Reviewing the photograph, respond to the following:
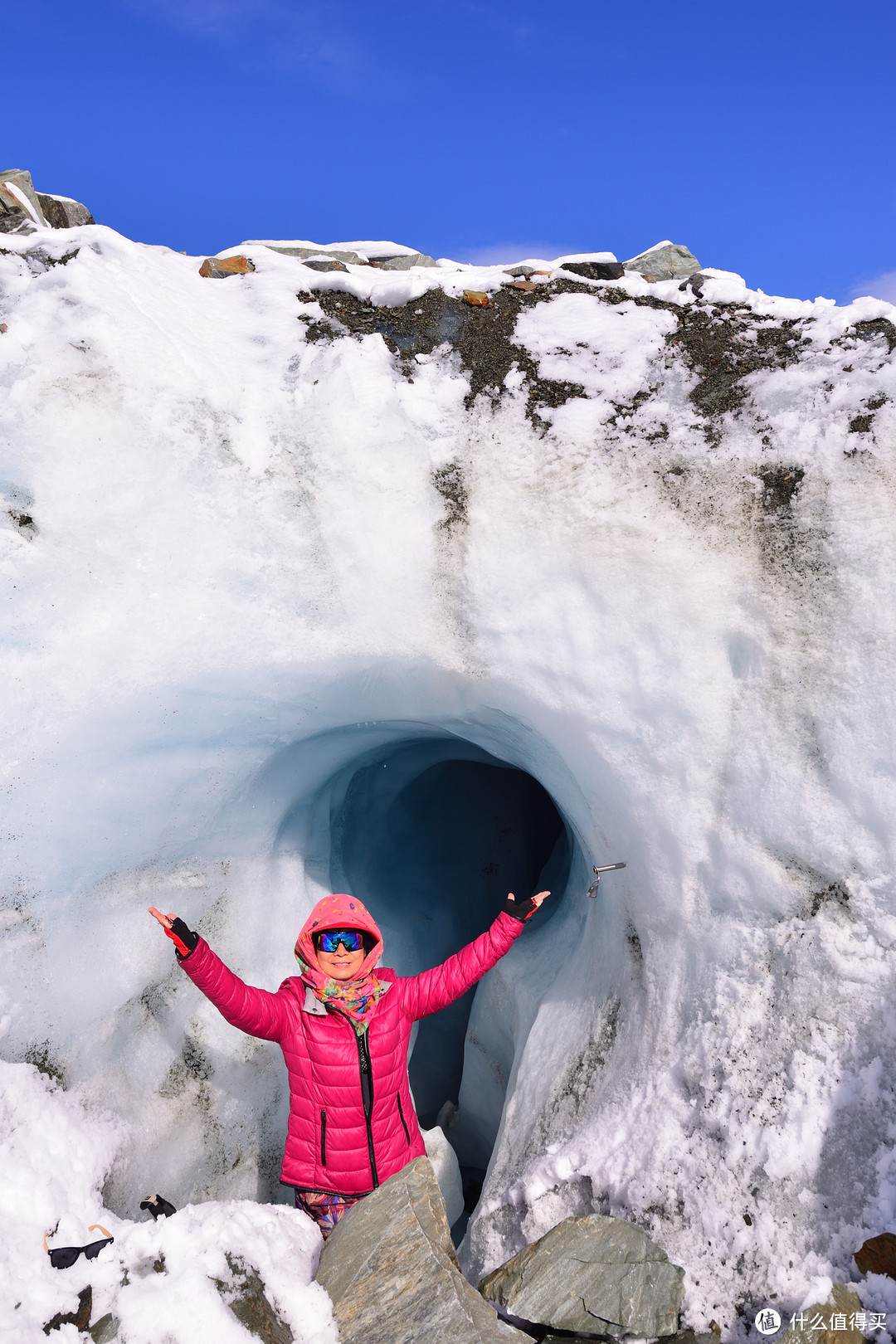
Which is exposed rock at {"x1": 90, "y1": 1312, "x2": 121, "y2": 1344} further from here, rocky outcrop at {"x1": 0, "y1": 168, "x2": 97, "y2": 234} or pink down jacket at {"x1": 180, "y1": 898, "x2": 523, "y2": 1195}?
rocky outcrop at {"x1": 0, "y1": 168, "x2": 97, "y2": 234}

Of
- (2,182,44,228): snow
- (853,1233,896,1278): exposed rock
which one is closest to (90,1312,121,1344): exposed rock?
(853,1233,896,1278): exposed rock

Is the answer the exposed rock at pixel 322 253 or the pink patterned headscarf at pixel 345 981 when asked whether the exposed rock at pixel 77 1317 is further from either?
the exposed rock at pixel 322 253

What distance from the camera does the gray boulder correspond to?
2.09 metres

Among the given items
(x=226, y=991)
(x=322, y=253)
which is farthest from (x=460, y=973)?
(x=322, y=253)

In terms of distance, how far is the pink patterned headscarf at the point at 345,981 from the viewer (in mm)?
2795

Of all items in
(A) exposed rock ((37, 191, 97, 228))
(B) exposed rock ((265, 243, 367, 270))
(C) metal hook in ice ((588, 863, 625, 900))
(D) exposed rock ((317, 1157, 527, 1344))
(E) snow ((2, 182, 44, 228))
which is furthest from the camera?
(B) exposed rock ((265, 243, 367, 270))

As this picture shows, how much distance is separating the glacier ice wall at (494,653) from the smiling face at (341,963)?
3.06 ft

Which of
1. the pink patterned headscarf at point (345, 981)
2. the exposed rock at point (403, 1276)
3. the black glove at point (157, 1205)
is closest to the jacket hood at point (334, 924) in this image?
the pink patterned headscarf at point (345, 981)

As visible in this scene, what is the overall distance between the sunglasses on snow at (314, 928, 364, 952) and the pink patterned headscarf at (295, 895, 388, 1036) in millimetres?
24

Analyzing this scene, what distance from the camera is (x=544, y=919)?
4.93 m

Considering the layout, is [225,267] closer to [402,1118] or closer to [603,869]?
[603,869]

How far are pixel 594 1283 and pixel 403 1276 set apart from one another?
0.57 metres

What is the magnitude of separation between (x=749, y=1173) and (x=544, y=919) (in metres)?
2.66

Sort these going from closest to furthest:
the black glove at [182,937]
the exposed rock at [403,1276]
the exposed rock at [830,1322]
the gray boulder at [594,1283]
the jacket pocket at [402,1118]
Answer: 1. the exposed rock at [830,1322]
2. the exposed rock at [403,1276]
3. the gray boulder at [594,1283]
4. the black glove at [182,937]
5. the jacket pocket at [402,1118]
